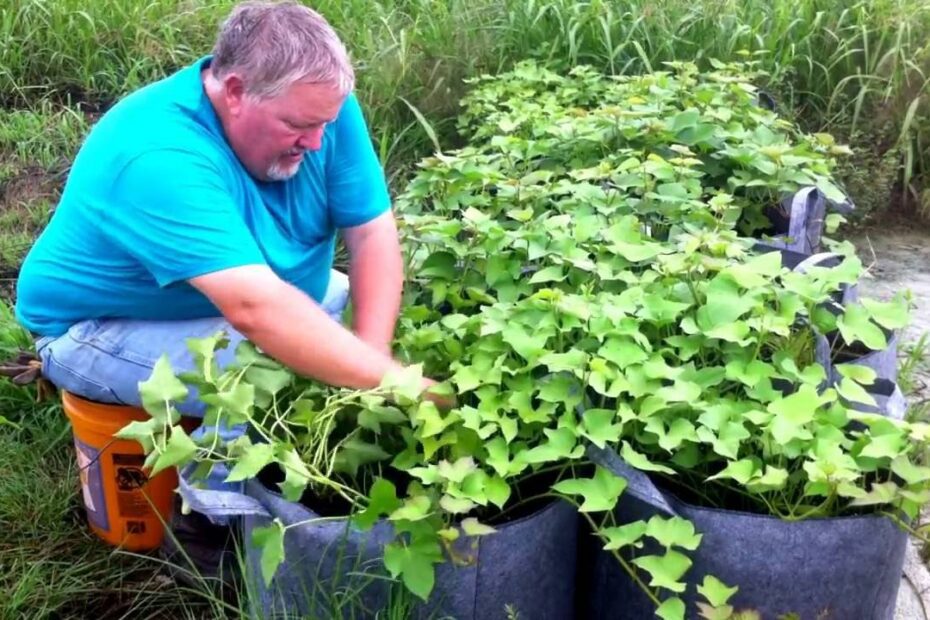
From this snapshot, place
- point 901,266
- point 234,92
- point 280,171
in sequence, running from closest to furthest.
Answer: point 234,92
point 280,171
point 901,266

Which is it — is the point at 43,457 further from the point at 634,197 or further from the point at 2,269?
the point at 634,197

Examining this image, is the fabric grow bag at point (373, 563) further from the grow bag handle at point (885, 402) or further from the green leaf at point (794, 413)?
the grow bag handle at point (885, 402)

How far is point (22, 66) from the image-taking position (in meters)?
4.81

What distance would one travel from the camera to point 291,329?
1.95 metres

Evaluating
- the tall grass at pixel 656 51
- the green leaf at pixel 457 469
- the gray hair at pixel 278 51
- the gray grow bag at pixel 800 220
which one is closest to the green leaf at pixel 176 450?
the green leaf at pixel 457 469

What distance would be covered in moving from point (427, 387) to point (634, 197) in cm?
112

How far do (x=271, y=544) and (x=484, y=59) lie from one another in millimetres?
3111

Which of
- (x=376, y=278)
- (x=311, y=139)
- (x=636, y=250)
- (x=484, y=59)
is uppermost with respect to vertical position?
(x=311, y=139)

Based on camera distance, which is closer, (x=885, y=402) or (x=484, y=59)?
(x=885, y=402)

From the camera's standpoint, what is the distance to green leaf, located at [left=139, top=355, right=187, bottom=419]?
1687mm

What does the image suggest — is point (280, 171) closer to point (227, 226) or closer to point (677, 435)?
point (227, 226)

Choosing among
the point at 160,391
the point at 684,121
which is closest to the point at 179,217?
the point at 160,391

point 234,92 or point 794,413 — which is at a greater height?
point 234,92

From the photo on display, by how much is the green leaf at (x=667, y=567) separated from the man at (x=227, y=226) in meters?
0.58
